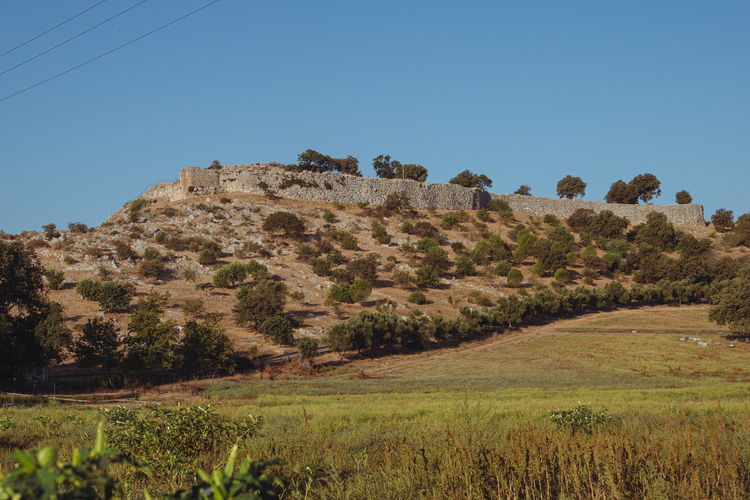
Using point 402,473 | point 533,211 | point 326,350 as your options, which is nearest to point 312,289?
point 326,350

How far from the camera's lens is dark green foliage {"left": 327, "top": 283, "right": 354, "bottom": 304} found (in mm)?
38250

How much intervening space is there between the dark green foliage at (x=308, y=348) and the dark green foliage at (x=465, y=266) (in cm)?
2421

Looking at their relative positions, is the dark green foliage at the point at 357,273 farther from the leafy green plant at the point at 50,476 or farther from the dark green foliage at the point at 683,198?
the dark green foliage at the point at 683,198

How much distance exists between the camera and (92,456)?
1.38 m

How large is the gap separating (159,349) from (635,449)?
21.0 m

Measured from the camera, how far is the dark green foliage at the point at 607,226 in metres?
66.4

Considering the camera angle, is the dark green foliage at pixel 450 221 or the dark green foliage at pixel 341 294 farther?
the dark green foliage at pixel 450 221

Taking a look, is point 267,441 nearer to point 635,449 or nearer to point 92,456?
point 635,449

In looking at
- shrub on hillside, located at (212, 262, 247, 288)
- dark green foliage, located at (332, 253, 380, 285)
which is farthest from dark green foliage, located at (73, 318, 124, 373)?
dark green foliage, located at (332, 253, 380, 285)

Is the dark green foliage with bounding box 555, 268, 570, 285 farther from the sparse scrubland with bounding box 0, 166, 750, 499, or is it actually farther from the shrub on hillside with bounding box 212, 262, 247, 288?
the shrub on hillside with bounding box 212, 262, 247, 288

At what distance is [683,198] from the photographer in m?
81.1

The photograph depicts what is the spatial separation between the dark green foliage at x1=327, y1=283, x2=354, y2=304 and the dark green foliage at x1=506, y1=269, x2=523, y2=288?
17712mm

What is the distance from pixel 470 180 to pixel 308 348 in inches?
2519

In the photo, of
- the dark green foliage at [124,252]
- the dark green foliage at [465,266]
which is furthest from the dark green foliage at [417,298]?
the dark green foliage at [124,252]
